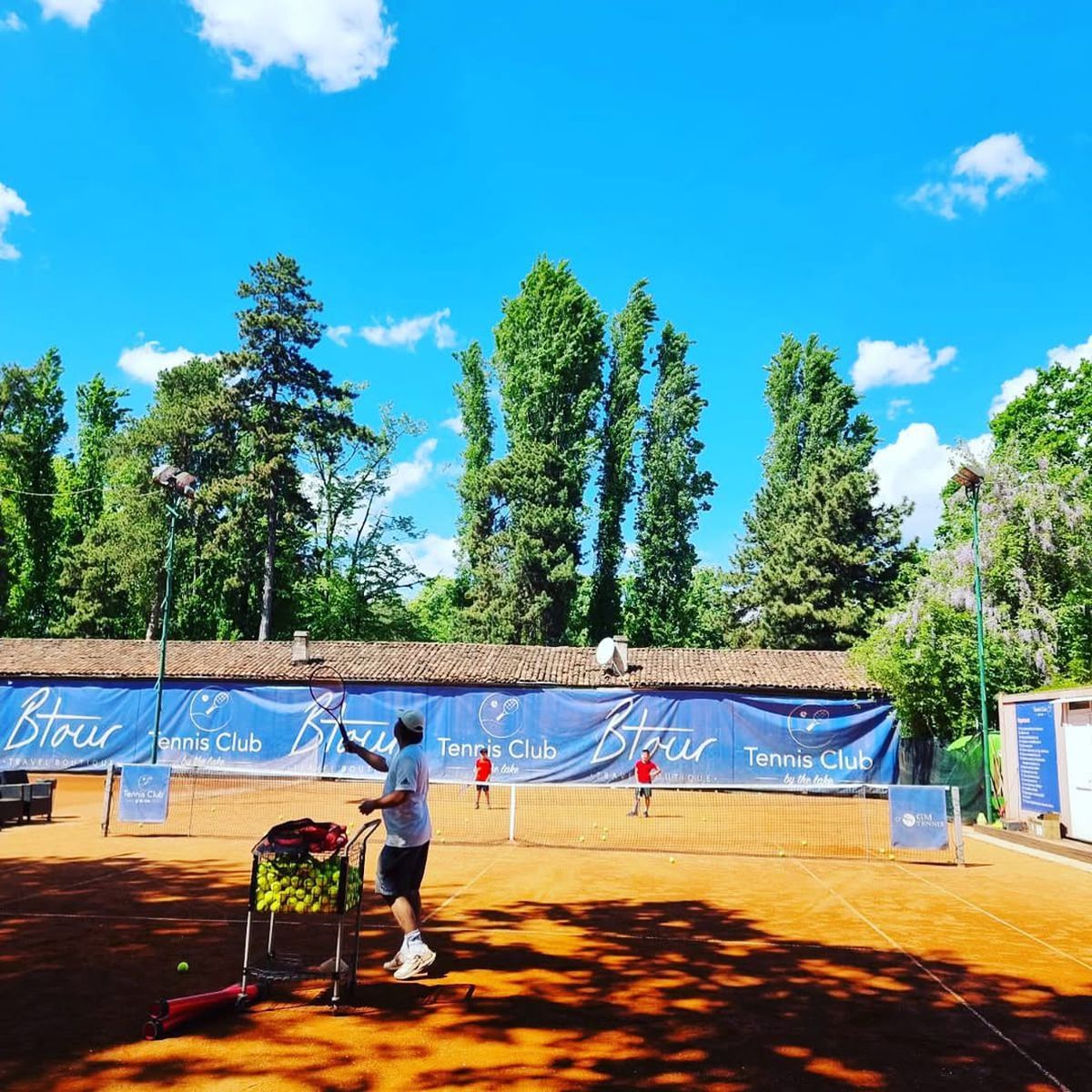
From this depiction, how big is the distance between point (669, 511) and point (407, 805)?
142ft

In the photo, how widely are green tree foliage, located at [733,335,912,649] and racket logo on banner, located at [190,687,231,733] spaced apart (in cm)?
2670

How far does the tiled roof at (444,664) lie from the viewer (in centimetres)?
2894

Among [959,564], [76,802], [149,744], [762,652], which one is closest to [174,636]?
[149,744]

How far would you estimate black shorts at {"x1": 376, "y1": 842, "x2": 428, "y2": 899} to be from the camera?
6.86m

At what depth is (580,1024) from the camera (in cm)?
604

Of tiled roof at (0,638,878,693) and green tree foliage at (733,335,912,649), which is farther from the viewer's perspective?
green tree foliage at (733,335,912,649)

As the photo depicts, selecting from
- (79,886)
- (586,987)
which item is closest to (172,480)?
(79,886)

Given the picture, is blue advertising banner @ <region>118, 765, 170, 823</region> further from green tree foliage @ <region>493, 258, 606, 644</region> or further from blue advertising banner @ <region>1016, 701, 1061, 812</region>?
green tree foliage @ <region>493, 258, 606, 644</region>

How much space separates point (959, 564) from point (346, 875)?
76.7 feet

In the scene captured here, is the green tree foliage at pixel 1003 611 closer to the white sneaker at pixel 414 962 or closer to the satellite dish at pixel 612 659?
the satellite dish at pixel 612 659

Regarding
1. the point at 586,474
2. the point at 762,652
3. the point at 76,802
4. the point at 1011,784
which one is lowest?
the point at 76,802

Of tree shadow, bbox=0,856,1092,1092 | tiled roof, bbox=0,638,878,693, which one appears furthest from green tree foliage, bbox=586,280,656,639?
→ tree shadow, bbox=0,856,1092,1092

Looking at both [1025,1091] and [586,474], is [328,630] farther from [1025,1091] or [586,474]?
[1025,1091]

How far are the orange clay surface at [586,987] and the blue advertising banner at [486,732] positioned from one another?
47.6 ft
